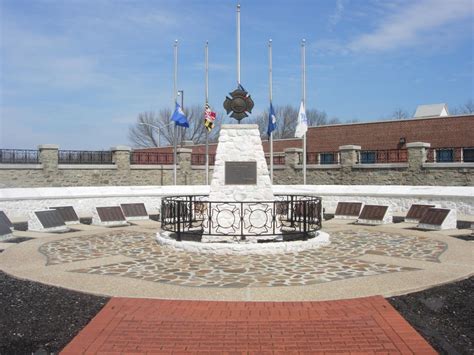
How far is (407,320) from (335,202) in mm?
15763

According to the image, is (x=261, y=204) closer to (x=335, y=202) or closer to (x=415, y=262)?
(x=415, y=262)

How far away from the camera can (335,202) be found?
21172 millimetres

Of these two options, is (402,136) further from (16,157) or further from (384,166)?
(16,157)

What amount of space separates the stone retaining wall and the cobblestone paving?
1343cm

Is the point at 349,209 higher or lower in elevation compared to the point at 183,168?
lower

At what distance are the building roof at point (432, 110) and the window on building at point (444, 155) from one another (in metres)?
13.7

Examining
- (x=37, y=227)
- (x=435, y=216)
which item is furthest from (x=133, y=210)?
(x=435, y=216)

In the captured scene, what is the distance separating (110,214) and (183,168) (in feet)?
50.4

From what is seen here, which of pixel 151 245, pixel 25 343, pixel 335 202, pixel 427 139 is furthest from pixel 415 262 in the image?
pixel 427 139

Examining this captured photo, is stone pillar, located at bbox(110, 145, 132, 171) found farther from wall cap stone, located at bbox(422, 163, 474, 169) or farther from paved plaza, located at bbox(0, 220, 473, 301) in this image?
wall cap stone, located at bbox(422, 163, 474, 169)

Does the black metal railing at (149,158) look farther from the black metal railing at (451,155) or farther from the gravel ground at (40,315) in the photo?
the gravel ground at (40,315)

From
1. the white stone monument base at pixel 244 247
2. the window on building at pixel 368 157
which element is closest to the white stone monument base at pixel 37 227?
the white stone monument base at pixel 244 247

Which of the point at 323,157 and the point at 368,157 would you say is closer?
the point at 368,157

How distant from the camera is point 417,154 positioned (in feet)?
81.6
